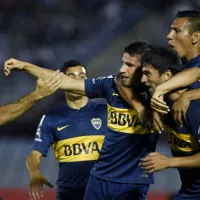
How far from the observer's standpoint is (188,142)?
400cm

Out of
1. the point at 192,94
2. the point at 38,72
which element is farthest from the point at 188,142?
the point at 38,72

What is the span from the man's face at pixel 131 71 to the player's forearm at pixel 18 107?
25.3 inches

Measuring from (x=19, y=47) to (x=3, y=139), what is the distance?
149 centimetres

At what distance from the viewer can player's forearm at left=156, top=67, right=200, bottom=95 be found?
3.76 metres

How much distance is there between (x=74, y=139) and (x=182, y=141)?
1.26m

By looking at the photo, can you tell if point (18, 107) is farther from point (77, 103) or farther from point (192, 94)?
point (192, 94)

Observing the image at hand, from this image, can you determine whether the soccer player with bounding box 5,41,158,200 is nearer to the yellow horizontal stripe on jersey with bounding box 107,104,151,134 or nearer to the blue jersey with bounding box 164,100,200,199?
the yellow horizontal stripe on jersey with bounding box 107,104,151,134

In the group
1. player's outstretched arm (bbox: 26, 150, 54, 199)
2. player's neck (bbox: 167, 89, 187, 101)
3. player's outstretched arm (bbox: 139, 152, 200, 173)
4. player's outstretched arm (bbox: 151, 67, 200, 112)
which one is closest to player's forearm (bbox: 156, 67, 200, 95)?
player's outstretched arm (bbox: 151, 67, 200, 112)

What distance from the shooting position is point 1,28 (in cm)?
928

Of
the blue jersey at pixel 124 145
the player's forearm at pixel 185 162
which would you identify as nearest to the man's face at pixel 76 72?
the blue jersey at pixel 124 145

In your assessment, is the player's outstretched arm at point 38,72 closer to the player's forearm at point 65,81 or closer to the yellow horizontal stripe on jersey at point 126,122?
the player's forearm at point 65,81

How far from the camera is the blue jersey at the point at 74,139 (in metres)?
4.95

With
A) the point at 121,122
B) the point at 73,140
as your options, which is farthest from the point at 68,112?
the point at 121,122

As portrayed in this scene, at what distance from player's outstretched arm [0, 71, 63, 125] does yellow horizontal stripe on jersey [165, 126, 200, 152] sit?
0.81 m
